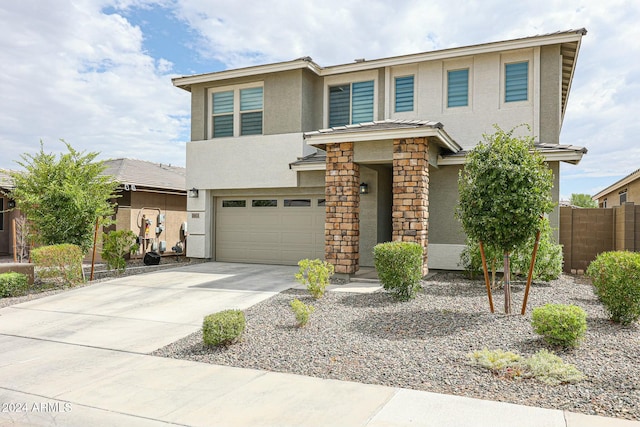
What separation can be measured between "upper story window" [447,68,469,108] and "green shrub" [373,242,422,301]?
612cm

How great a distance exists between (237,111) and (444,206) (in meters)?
7.24

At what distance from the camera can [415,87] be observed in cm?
1292

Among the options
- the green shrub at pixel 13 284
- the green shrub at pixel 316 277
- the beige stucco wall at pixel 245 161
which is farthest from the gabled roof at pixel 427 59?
the green shrub at pixel 13 284

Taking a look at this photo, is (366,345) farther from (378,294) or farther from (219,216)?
(219,216)

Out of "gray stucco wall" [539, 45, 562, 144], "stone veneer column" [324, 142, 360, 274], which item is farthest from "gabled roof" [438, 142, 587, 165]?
"stone veneer column" [324, 142, 360, 274]

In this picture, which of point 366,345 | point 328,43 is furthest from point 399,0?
point 366,345

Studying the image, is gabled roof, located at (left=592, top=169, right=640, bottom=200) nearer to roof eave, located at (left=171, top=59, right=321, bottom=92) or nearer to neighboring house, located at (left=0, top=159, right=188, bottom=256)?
roof eave, located at (left=171, top=59, right=321, bottom=92)

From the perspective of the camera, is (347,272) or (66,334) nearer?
(66,334)

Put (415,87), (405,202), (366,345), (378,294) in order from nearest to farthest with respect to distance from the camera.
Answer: (366,345)
(378,294)
(405,202)
(415,87)

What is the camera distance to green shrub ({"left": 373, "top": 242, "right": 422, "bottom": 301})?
792 centimetres

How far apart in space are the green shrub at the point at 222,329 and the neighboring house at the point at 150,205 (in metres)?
10.8

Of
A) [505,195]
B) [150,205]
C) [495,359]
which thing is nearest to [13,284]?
[150,205]

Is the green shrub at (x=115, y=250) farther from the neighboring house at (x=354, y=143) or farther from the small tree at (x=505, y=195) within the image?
the small tree at (x=505, y=195)

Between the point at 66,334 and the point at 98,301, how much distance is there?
2.18 meters
